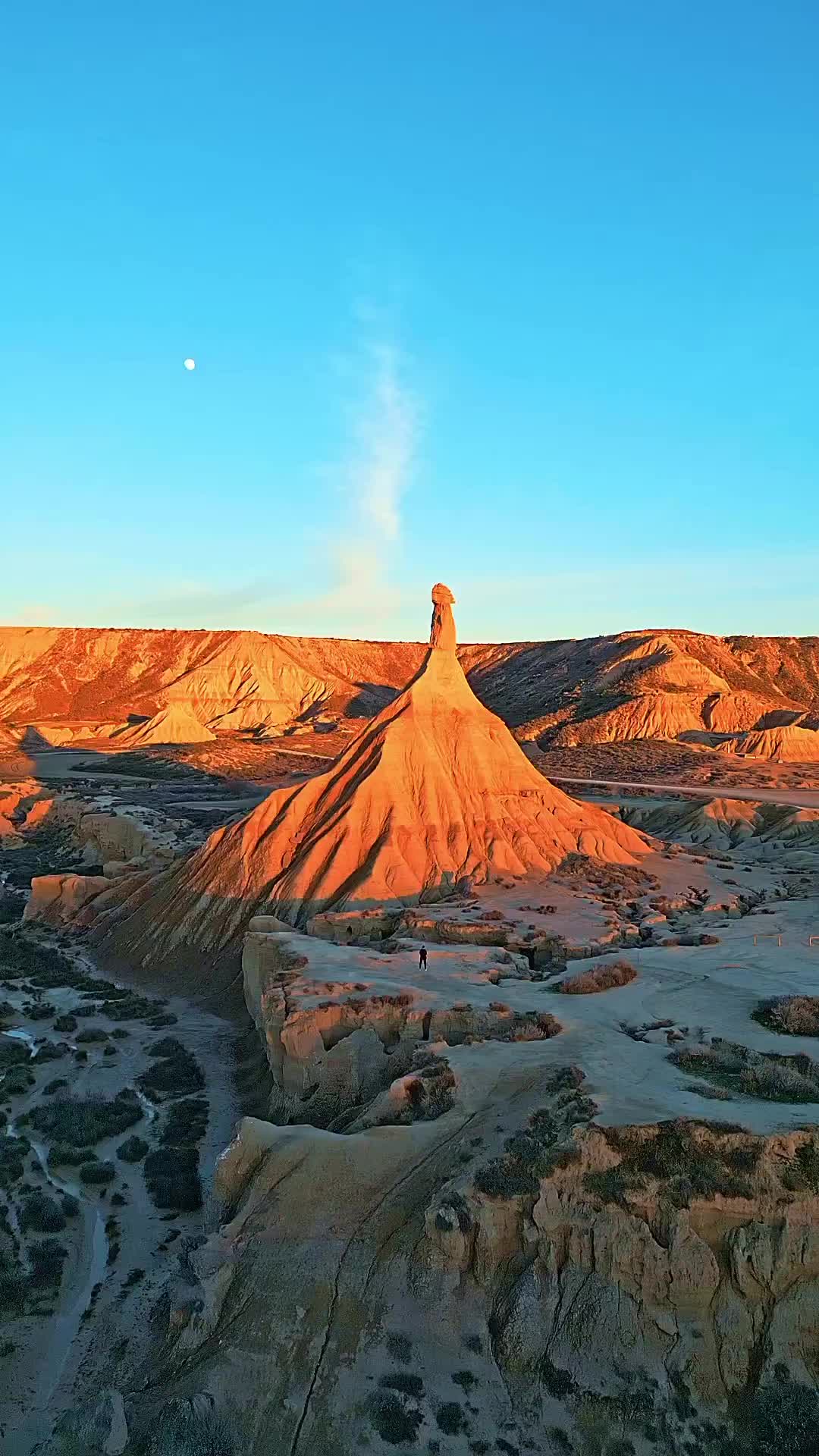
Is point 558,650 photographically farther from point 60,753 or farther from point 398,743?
point 398,743

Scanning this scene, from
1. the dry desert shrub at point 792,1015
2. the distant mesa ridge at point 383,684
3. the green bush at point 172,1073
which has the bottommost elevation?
the green bush at point 172,1073

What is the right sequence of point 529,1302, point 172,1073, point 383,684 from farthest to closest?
point 383,684, point 172,1073, point 529,1302

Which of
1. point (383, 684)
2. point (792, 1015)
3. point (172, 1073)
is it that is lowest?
point (172, 1073)

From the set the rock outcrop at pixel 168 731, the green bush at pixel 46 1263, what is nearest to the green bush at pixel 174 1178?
the green bush at pixel 46 1263

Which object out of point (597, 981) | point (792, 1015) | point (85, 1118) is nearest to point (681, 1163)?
point (792, 1015)

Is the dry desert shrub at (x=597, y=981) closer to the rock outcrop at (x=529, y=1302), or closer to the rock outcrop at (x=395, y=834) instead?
the rock outcrop at (x=529, y=1302)

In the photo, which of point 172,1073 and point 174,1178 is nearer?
point 174,1178

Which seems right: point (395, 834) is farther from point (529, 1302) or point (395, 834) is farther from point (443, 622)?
point (529, 1302)

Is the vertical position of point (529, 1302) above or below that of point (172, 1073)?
above
